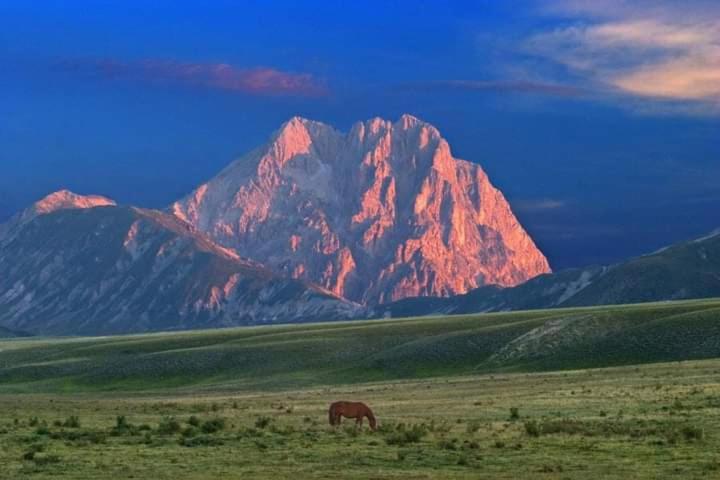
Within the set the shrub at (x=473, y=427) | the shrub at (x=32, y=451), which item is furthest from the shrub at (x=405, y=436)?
the shrub at (x=32, y=451)

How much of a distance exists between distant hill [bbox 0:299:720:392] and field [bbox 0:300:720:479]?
408 mm

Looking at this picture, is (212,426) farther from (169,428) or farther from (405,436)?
(405,436)

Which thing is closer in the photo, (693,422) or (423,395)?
(693,422)

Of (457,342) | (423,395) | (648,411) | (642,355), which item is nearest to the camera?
(648,411)

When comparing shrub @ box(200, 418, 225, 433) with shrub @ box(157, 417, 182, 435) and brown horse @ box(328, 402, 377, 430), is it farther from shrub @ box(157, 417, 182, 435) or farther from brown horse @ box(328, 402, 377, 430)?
brown horse @ box(328, 402, 377, 430)

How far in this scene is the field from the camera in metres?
39.5

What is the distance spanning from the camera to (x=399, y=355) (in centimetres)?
15012

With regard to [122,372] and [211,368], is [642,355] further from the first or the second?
[122,372]

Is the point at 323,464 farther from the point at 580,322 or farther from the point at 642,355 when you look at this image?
the point at 580,322

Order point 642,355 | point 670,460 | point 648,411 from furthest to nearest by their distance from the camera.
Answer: point 642,355 < point 648,411 < point 670,460

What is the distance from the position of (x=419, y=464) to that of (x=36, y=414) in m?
34.7

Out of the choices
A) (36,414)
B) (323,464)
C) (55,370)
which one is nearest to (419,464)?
(323,464)

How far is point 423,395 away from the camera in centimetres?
8775

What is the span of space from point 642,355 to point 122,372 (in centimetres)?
6737
